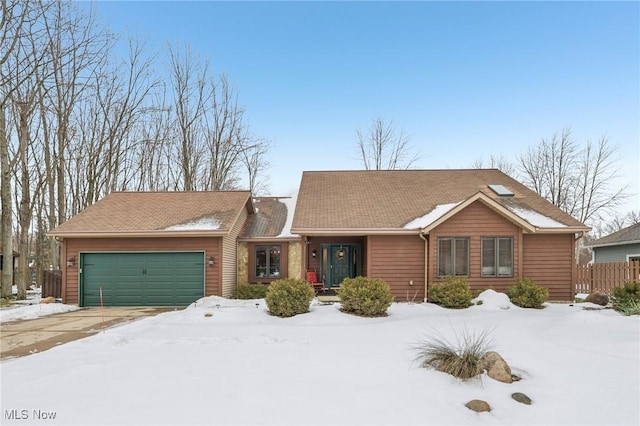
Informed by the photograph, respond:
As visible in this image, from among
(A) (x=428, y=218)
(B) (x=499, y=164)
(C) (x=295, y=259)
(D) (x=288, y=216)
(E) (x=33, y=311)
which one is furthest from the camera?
(B) (x=499, y=164)

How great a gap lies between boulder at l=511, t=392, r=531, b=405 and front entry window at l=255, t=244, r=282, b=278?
37.8 feet

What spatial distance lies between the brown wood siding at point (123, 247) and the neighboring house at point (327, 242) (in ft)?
0.12

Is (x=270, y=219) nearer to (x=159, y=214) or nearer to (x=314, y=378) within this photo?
(x=159, y=214)

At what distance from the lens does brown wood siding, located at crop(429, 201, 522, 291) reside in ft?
41.3

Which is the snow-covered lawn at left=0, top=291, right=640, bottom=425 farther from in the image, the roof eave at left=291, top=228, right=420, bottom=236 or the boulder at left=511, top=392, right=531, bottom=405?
the roof eave at left=291, top=228, right=420, bottom=236

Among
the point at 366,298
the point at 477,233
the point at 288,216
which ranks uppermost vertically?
the point at 288,216

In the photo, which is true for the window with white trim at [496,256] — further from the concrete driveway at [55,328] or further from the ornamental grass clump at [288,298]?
the concrete driveway at [55,328]

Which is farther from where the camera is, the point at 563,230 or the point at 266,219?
the point at 266,219

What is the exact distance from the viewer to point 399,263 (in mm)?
12969

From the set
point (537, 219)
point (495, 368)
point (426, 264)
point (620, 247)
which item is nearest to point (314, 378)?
point (495, 368)

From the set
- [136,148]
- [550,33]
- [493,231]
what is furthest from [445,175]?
[136,148]

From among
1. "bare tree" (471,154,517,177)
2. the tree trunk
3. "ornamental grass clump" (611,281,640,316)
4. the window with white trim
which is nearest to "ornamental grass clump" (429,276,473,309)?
the window with white trim

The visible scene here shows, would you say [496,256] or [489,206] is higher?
[489,206]

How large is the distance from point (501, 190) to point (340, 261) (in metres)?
7.38
